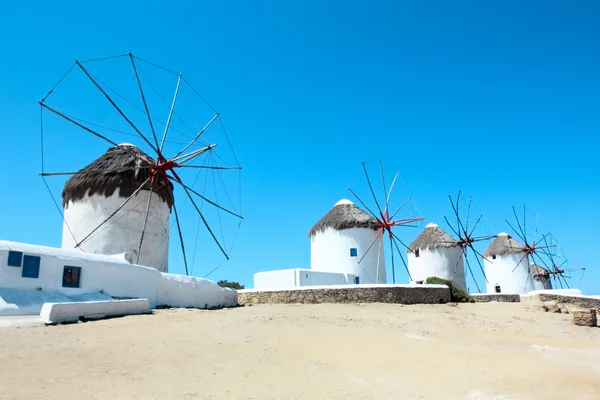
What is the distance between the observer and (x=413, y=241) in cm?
4047

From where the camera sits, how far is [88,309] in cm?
1031

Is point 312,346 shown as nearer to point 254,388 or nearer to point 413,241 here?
point 254,388

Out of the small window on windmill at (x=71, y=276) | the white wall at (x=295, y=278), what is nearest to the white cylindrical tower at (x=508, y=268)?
the white wall at (x=295, y=278)

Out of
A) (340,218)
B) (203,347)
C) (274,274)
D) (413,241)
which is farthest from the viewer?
(413,241)

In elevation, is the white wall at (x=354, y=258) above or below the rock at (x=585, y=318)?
above

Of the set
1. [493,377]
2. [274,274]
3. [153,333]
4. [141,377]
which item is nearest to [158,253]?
[274,274]

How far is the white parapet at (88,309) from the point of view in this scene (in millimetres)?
9469

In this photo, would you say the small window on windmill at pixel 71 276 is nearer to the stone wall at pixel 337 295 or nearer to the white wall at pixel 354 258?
the stone wall at pixel 337 295

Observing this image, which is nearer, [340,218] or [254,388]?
[254,388]

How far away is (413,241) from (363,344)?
33018 mm

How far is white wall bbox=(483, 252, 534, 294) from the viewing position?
42406 millimetres

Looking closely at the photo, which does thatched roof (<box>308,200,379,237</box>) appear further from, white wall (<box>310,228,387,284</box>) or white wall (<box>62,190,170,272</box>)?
white wall (<box>62,190,170,272</box>)

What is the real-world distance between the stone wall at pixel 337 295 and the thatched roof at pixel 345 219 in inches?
359

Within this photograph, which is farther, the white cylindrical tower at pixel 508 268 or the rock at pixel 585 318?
the white cylindrical tower at pixel 508 268
